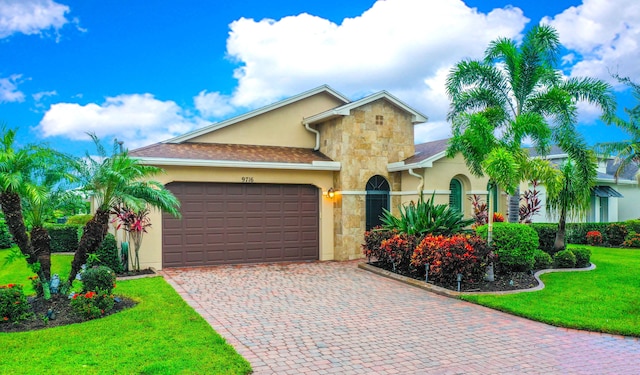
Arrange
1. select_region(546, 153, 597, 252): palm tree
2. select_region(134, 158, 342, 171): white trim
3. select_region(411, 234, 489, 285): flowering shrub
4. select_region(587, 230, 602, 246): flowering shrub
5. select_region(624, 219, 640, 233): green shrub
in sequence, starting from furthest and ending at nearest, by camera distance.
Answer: select_region(587, 230, 602, 246): flowering shrub < select_region(624, 219, 640, 233): green shrub < select_region(546, 153, 597, 252): palm tree < select_region(134, 158, 342, 171): white trim < select_region(411, 234, 489, 285): flowering shrub

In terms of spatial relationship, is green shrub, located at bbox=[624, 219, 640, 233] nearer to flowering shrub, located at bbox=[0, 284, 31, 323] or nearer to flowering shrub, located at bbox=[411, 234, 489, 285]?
flowering shrub, located at bbox=[411, 234, 489, 285]

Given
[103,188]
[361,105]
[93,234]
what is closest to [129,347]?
[93,234]

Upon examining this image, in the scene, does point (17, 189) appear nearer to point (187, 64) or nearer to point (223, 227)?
point (223, 227)

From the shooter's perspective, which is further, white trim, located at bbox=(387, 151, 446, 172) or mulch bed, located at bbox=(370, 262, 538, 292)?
white trim, located at bbox=(387, 151, 446, 172)

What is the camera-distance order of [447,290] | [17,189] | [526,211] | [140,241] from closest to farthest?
[17,189], [447,290], [140,241], [526,211]

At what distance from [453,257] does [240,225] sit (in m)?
7.25

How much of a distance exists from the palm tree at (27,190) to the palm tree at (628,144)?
25.2 meters

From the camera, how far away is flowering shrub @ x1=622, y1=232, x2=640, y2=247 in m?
19.5

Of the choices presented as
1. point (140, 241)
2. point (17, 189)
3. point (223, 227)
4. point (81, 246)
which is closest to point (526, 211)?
point (223, 227)

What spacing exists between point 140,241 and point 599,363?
11.5 meters

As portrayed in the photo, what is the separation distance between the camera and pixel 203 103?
1836cm

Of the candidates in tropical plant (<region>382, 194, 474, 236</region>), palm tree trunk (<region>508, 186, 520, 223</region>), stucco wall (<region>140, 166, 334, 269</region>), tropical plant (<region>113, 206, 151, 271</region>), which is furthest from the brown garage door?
palm tree trunk (<region>508, 186, 520, 223</region>)

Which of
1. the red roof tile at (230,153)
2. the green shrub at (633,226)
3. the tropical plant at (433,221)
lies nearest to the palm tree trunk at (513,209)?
the tropical plant at (433,221)

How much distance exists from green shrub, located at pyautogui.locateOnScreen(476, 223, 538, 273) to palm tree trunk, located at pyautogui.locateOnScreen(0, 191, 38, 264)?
10.2 metres
